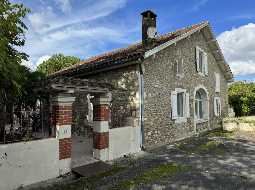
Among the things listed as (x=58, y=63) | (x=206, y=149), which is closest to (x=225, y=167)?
(x=206, y=149)

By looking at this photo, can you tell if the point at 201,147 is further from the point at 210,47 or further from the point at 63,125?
the point at 210,47

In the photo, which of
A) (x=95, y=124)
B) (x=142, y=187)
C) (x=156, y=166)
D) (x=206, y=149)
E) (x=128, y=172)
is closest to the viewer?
(x=142, y=187)

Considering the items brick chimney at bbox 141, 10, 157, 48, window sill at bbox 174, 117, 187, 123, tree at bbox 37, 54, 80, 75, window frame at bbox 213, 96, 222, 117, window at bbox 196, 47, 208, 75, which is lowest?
window sill at bbox 174, 117, 187, 123

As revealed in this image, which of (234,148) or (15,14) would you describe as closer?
(15,14)

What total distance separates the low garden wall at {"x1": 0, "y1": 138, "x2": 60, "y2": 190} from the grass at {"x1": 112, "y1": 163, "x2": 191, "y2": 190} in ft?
6.77

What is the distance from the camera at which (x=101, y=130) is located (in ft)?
31.9

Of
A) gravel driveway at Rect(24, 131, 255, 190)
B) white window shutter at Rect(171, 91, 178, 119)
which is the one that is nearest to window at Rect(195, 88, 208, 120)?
white window shutter at Rect(171, 91, 178, 119)

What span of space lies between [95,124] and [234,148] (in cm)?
637

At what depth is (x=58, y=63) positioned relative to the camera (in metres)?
38.0

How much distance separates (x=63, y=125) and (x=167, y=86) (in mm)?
6904

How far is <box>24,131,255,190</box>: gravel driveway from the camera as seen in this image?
732cm

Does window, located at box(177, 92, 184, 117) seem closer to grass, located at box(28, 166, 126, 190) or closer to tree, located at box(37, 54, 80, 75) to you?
grass, located at box(28, 166, 126, 190)

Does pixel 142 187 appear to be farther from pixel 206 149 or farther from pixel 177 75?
pixel 177 75

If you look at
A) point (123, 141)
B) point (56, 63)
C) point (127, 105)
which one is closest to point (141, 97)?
point (127, 105)
